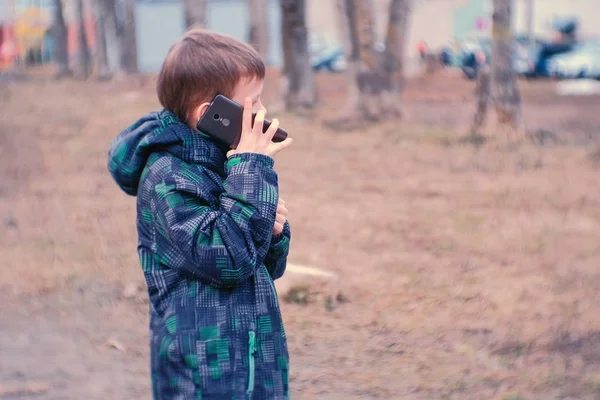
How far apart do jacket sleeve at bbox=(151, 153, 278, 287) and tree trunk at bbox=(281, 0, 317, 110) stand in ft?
45.0

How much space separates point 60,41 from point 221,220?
3110cm

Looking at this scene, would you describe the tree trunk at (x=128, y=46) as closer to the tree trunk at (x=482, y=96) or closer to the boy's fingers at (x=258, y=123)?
the tree trunk at (x=482, y=96)

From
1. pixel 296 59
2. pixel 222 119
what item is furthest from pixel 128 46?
pixel 222 119

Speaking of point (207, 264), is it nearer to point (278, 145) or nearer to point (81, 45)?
point (278, 145)

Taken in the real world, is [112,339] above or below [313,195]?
above

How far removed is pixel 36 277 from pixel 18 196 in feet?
12.0

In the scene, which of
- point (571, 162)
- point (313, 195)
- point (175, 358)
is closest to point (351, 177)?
point (313, 195)

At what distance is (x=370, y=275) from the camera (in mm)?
5980

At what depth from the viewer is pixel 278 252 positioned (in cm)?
232

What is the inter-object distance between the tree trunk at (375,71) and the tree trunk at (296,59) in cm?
133

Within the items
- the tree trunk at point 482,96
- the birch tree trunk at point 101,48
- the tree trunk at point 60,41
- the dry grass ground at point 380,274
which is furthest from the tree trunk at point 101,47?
the tree trunk at point 482,96

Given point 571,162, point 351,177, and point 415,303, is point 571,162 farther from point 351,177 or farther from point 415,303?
point 415,303

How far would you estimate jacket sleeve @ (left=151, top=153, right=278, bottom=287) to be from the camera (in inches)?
81.7

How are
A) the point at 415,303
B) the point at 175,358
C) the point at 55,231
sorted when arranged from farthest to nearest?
the point at 55,231 < the point at 415,303 < the point at 175,358
